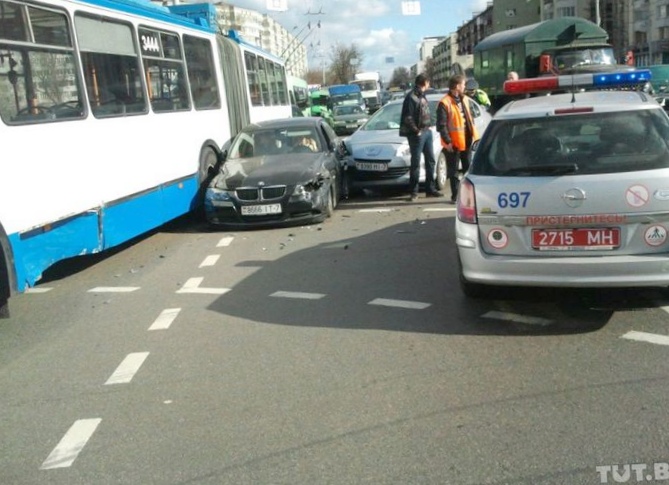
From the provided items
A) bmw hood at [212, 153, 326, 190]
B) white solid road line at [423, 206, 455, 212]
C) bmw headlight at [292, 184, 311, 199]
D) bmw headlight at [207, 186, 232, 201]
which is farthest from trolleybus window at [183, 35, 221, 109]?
white solid road line at [423, 206, 455, 212]

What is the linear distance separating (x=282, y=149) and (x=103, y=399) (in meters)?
7.87

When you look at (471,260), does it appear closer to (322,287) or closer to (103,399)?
(322,287)

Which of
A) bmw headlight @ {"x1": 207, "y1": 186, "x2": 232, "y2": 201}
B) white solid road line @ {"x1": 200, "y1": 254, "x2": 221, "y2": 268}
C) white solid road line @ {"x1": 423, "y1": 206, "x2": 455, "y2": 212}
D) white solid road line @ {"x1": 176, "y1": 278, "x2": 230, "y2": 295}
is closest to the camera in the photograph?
white solid road line @ {"x1": 176, "y1": 278, "x2": 230, "y2": 295}

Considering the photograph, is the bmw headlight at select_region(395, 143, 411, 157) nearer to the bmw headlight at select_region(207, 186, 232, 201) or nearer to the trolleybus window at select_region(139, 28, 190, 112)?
the bmw headlight at select_region(207, 186, 232, 201)

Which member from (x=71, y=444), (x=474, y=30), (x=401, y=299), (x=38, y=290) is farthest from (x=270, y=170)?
(x=474, y=30)

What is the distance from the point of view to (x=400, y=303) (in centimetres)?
671

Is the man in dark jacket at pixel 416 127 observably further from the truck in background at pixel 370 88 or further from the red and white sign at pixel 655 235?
the truck in background at pixel 370 88

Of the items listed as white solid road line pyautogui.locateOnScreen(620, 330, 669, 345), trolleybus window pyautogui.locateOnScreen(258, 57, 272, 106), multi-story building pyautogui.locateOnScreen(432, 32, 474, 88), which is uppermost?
multi-story building pyautogui.locateOnScreen(432, 32, 474, 88)

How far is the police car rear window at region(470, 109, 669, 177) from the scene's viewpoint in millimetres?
5539

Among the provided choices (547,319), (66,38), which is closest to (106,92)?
(66,38)

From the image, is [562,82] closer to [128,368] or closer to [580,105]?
[580,105]

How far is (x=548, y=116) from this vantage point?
19.4ft

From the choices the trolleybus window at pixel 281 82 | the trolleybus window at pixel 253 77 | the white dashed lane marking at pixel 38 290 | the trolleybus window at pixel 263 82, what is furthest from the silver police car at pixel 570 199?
the trolleybus window at pixel 281 82

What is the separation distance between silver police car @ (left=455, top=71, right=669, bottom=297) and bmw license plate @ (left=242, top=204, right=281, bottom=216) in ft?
16.5
